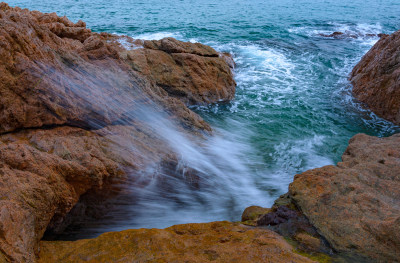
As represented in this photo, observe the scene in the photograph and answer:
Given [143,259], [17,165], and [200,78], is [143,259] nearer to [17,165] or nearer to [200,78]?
[17,165]

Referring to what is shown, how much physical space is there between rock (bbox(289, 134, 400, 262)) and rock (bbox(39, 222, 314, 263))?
611 mm

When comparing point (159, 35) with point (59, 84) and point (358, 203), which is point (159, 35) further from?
point (358, 203)

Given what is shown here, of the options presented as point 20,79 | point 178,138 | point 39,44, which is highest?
point 39,44

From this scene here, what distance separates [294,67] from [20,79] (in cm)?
1215

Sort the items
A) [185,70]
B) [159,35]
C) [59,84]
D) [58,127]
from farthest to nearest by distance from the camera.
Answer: [159,35], [185,70], [59,84], [58,127]

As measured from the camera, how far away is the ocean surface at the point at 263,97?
4887 millimetres

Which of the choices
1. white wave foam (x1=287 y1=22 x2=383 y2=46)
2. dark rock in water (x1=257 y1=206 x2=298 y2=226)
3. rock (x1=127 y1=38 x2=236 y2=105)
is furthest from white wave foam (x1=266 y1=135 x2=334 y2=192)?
white wave foam (x1=287 y1=22 x2=383 y2=46)

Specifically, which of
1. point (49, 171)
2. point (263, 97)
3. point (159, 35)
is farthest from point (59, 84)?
point (159, 35)

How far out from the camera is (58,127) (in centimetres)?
411

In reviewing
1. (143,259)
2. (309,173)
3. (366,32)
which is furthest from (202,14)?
(143,259)

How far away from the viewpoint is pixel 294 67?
44.5ft

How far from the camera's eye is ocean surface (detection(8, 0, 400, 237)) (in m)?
4.89

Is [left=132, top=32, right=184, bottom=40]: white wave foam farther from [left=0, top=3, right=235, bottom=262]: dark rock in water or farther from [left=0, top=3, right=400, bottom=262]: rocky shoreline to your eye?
[left=0, top=3, right=400, bottom=262]: rocky shoreline

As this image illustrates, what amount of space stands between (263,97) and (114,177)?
7.84 metres
